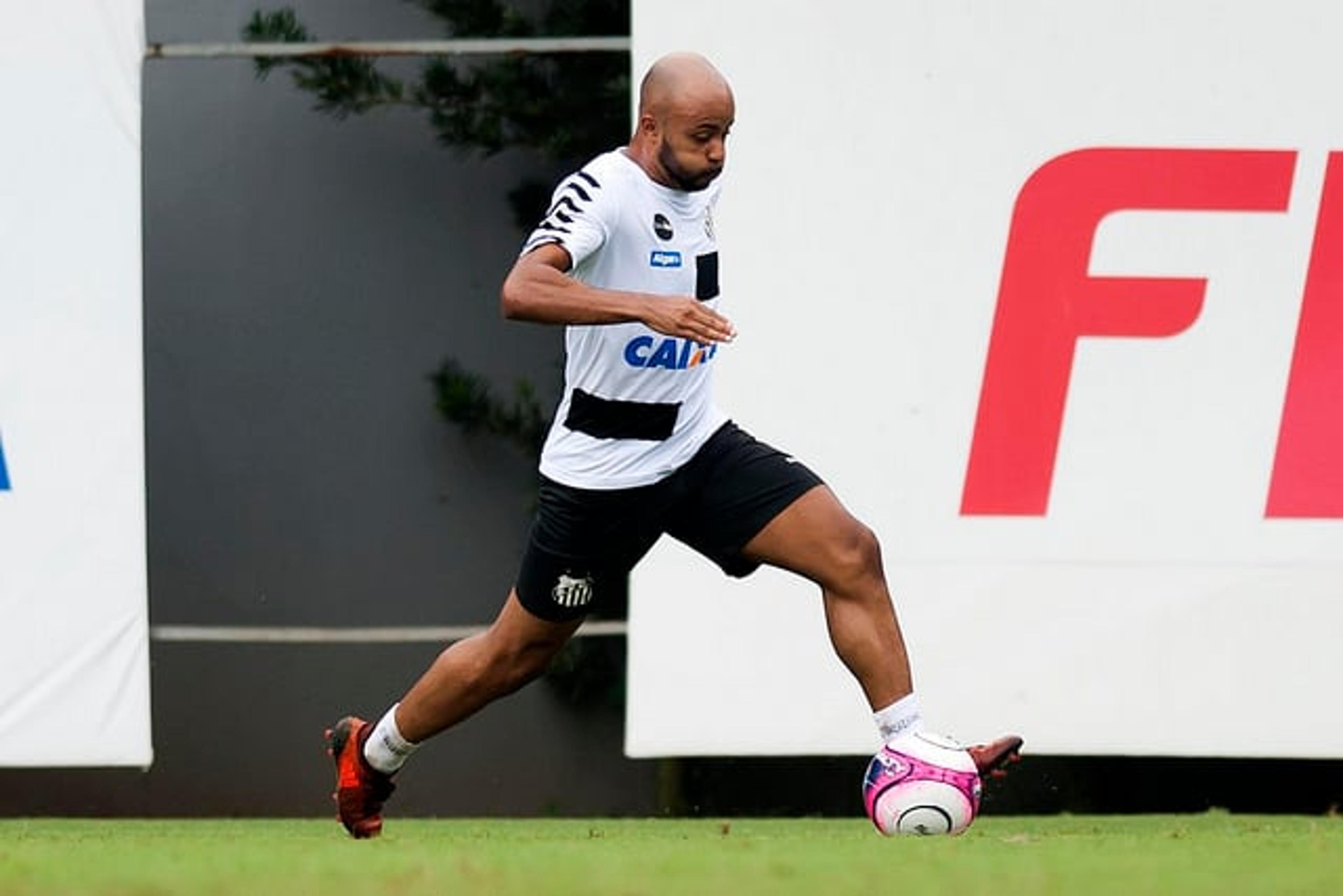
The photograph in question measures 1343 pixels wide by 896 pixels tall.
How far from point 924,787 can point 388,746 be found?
1.41 meters

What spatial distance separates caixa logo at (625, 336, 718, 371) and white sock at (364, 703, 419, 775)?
1.09 metres

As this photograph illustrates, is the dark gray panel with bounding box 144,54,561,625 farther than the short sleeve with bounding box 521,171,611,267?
Yes

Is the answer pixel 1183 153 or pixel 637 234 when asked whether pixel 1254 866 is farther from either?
pixel 1183 153

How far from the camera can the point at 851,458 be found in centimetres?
843

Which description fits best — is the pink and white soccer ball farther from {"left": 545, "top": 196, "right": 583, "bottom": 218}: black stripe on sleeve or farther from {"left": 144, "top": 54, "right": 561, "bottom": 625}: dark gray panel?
{"left": 144, "top": 54, "right": 561, "bottom": 625}: dark gray panel

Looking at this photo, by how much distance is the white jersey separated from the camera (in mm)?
6316

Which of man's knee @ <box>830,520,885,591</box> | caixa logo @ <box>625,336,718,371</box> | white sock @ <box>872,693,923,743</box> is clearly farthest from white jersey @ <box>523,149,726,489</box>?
white sock @ <box>872,693,923,743</box>

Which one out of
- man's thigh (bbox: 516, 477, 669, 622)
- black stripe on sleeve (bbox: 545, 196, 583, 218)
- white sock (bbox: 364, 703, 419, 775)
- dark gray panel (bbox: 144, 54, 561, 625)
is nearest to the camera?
black stripe on sleeve (bbox: 545, 196, 583, 218)

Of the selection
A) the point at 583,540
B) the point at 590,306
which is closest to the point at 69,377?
the point at 583,540

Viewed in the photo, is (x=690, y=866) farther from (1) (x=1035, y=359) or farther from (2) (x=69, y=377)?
(2) (x=69, y=377)

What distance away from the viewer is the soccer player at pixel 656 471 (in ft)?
20.7

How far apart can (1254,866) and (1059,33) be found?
4011 millimetres

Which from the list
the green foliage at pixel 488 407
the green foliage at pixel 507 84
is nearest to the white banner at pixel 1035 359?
the green foliage at pixel 507 84

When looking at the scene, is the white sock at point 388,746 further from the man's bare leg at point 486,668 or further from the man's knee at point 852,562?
the man's knee at point 852,562
